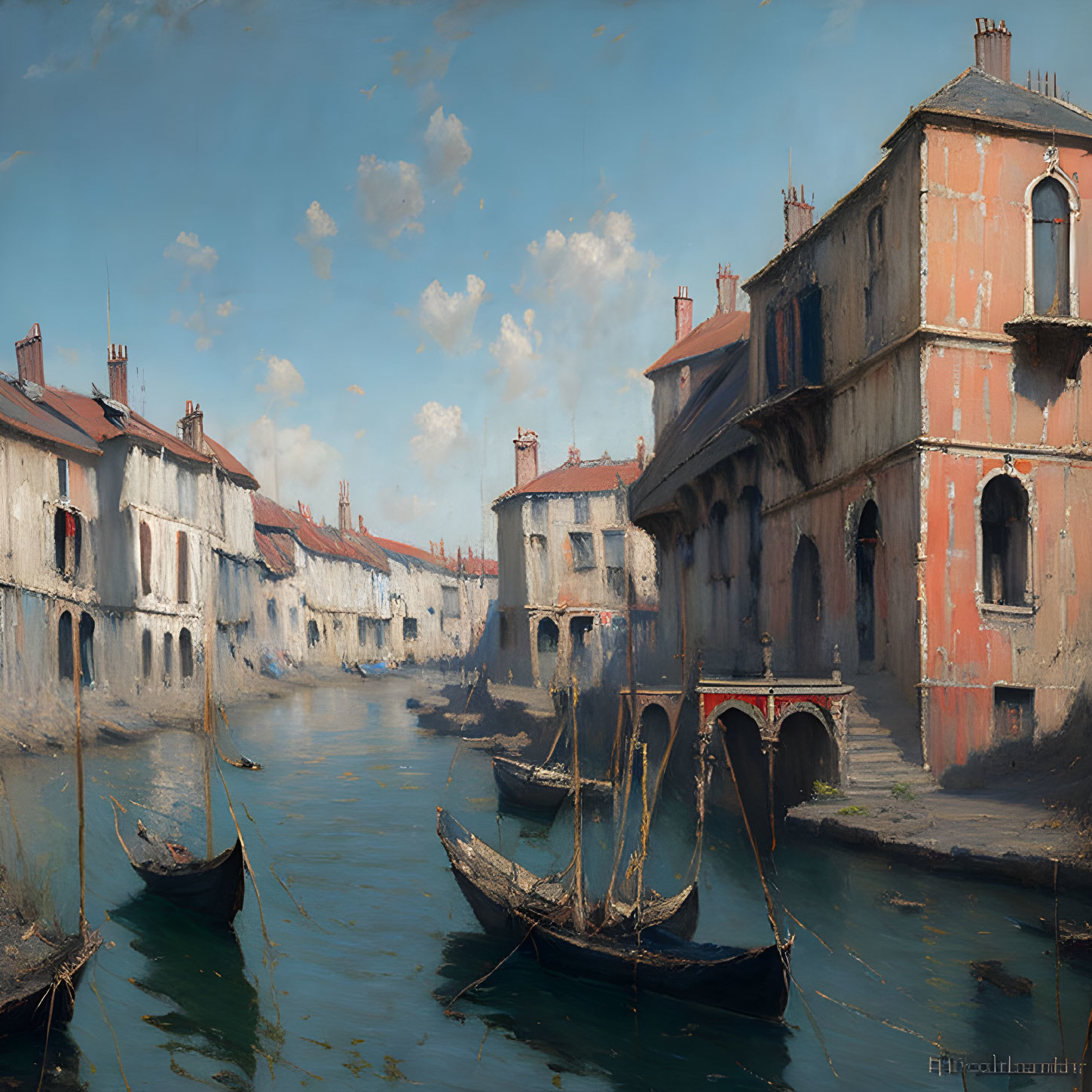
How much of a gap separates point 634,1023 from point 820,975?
196 centimetres

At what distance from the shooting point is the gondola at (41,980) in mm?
→ 8805

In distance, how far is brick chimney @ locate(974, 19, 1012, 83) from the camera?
49.5 feet

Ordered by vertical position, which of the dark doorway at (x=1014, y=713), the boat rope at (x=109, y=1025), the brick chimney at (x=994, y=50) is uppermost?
the brick chimney at (x=994, y=50)

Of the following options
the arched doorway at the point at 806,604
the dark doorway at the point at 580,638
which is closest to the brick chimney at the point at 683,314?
the dark doorway at the point at 580,638

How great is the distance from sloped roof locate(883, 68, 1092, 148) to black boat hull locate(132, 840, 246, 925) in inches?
535

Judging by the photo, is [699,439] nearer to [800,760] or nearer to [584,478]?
[800,760]

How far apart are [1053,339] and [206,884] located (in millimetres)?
13659

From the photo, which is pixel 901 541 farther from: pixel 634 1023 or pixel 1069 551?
pixel 634 1023

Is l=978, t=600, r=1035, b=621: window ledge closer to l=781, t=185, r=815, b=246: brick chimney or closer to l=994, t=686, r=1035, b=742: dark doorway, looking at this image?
l=994, t=686, r=1035, b=742: dark doorway

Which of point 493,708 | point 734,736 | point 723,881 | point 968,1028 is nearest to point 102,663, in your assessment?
point 493,708

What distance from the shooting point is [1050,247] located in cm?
1545

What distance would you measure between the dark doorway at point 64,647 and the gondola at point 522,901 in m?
15.6

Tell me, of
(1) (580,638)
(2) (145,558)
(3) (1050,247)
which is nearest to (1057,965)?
(3) (1050,247)

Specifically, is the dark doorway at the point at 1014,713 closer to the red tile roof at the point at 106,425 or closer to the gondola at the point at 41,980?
the gondola at the point at 41,980
